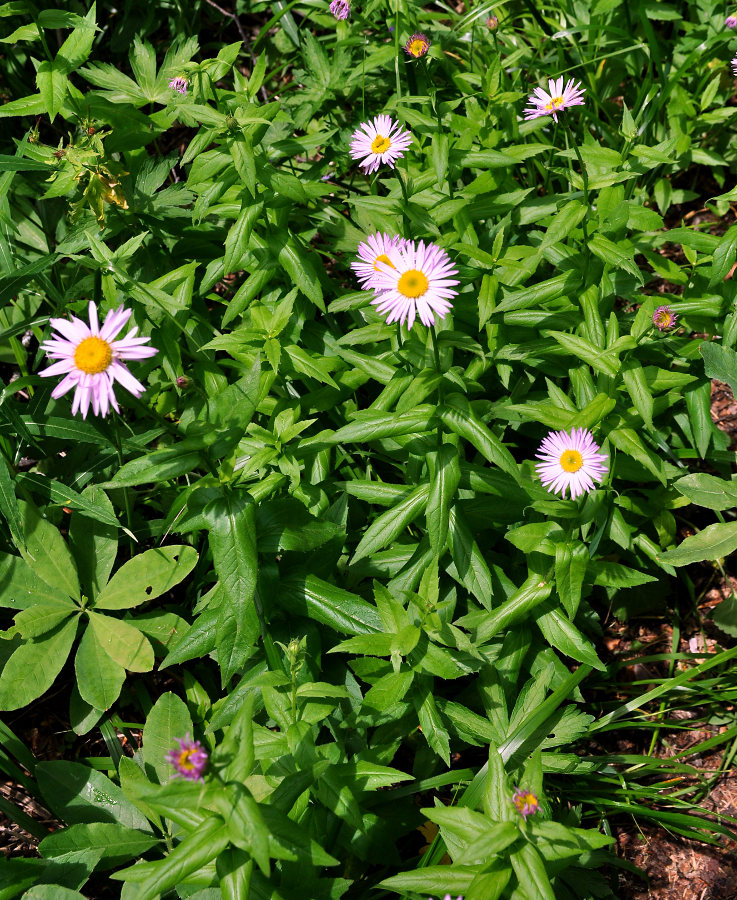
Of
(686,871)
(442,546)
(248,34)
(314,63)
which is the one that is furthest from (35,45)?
(686,871)

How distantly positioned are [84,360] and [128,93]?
1.86 m

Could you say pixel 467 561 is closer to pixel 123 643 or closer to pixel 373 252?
pixel 373 252

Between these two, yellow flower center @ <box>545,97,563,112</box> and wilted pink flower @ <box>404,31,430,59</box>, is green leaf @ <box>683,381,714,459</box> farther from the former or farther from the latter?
wilted pink flower @ <box>404,31,430,59</box>

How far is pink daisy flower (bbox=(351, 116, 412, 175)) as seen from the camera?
8.56 ft

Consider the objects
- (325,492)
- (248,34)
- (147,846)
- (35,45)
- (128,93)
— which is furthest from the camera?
(248,34)

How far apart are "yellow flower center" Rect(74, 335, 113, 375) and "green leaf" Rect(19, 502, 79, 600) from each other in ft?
3.93

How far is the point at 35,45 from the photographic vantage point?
3801mm

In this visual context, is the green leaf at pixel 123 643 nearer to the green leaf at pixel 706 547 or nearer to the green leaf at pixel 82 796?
the green leaf at pixel 82 796

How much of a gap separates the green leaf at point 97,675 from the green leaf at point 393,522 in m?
0.99

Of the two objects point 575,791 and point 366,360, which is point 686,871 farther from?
point 366,360

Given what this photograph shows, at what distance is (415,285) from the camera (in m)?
2.06

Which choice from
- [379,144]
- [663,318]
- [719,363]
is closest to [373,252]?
[379,144]

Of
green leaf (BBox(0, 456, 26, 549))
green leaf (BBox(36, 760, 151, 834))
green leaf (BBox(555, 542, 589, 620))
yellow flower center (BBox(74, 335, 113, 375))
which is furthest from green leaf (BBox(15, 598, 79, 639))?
green leaf (BBox(555, 542, 589, 620))

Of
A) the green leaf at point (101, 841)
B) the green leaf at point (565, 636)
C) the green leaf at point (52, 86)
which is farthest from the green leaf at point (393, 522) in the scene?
the green leaf at point (52, 86)
